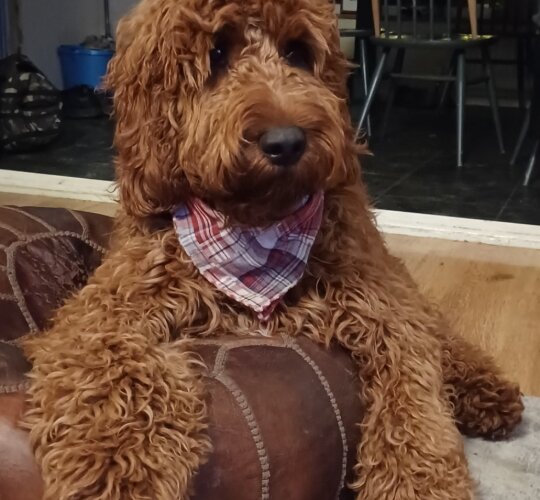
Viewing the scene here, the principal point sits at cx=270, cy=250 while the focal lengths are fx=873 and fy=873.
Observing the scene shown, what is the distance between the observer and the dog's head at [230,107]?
131 cm

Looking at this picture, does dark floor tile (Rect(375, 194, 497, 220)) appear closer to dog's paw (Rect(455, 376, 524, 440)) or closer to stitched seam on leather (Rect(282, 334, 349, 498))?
dog's paw (Rect(455, 376, 524, 440))

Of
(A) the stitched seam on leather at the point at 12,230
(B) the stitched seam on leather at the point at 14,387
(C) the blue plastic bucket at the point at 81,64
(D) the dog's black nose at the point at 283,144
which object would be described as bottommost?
(C) the blue plastic bucket at the point at 81,64

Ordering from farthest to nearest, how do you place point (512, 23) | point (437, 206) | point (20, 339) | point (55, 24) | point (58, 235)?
point (512, 23)
point (55, 24)
point (437, 206)
point (58, 235)
point (20, 339)

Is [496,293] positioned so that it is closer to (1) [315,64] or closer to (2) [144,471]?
(1) [315,64]

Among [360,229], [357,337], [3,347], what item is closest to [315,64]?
[360,229]

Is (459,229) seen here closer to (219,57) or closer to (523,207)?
(523,207)

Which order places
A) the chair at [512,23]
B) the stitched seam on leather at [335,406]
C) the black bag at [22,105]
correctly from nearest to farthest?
1. the stitched seam on leather at [335,406]
2. the black bag at [22,105]
3. the chair at [512,23]

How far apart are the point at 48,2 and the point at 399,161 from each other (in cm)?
248

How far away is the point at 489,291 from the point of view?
2797 millimetres

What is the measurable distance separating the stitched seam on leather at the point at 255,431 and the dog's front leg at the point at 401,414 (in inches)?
→ 8.0

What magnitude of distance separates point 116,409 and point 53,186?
2723 millimetres

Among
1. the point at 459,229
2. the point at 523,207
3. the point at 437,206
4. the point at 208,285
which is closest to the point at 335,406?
the point at 208,285

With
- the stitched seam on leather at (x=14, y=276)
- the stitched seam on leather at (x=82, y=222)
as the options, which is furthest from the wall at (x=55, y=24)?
the stitched seam on leather at (x=14, y=276)

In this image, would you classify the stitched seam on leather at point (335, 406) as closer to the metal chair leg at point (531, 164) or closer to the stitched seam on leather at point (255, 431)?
the stitched seam on leather at point (255, 431)
